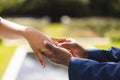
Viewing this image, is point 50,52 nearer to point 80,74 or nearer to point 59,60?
point 59,60

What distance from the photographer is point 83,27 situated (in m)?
4.90

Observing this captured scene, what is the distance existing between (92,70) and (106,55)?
266 millimetres

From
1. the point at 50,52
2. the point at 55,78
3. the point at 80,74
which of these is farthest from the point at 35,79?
the point at 80,74

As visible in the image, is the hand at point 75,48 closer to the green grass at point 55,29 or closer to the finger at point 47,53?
the finger at point 47,53

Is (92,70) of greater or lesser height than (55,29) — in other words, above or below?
below

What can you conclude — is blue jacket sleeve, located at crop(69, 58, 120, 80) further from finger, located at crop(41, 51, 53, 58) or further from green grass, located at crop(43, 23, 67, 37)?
green grass, located at crop(43, 23, 67, 37)

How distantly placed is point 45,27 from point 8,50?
4.11ft

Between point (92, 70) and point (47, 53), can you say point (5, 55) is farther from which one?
point (92, 70)

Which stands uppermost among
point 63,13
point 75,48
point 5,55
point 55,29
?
point 63,13

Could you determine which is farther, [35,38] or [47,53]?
[35,38]

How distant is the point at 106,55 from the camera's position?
1.59m

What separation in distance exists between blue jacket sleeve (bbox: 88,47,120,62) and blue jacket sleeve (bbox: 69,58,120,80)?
0.69ft

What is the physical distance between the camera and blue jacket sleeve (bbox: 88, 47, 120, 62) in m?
1.58

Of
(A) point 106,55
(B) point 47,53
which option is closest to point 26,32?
→ (B) point 47,53
